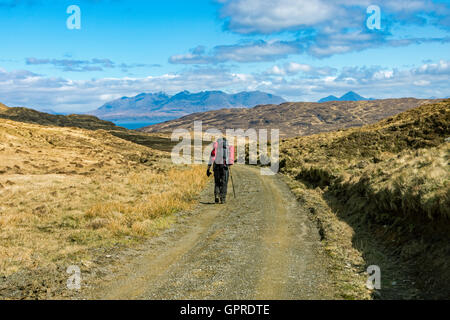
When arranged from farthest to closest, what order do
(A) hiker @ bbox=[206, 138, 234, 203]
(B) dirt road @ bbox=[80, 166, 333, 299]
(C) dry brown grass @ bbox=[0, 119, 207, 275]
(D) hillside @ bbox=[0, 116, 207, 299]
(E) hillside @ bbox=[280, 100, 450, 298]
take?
(A) hiker @ bbox=[206, 138, 234, 203]
(C) dry brown grass @ bbox=[0, 119, 207, 275]
(D) hillside @ bbox=[0, 116, 207, 299]
(E) hillside @ bbox=[280, 100, 450, 298]
(B) dirt road @ bbox=[80, 166, 333, 299]

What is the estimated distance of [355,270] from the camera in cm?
879

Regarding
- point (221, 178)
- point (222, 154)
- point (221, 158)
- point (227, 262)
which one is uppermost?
point (222, 154)

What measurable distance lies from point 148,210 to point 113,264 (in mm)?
6352

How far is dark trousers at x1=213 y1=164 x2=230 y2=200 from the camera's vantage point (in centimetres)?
1806

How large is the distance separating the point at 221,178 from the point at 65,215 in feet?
25.1

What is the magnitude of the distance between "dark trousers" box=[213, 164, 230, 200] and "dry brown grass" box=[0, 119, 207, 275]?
1.67 meters

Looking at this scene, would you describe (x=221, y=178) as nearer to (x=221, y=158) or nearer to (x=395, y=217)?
(x=221, y=158)

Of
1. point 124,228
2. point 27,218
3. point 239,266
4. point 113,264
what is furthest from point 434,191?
point 27,218

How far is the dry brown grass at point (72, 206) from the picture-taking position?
35.4 ft

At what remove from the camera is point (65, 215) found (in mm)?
15453

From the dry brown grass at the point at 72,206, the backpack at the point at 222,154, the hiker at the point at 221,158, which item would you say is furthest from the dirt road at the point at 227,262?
the backpack at the point at 222,154

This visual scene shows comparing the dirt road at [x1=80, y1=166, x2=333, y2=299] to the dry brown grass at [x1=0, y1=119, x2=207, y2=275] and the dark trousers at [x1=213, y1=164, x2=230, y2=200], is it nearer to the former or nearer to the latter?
the dry brown grass at [x1=0, y1=119, x2=207, y2=275]

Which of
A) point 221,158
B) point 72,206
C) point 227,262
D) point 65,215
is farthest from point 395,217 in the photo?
point 72,206

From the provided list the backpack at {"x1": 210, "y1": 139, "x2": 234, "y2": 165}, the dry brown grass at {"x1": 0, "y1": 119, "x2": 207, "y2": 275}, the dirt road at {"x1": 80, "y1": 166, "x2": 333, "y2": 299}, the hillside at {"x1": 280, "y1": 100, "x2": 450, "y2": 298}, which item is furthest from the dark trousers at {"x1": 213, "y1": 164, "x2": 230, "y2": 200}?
A: the hillside at {"x1": 280, "y1": 100, "x2": 450, "y2": 298}
